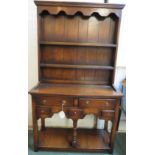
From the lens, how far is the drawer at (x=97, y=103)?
5.24 ft

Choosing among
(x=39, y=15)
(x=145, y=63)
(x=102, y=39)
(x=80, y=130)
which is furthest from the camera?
(x=80, y=130)

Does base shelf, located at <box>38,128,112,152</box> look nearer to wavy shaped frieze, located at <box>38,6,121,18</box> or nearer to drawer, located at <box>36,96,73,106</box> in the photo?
drawer, located at <box>36,96,73,106</box>

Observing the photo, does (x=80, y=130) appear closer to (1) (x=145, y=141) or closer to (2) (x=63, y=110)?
(2) (x=63, y=110)

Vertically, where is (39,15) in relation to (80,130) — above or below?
above

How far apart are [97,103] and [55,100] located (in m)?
0.46

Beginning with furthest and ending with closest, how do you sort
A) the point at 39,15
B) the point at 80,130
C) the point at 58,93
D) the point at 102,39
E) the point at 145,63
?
the point at 80,130 → the point at 102,39 → the point at 39,15 → the point at 58,93 → the point at 145,63

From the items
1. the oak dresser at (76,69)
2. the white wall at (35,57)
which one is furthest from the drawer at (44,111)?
the white wall at (35,57)

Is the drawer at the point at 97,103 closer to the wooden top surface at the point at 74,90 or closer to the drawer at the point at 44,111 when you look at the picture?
the wooden top surface at the point at 74,90

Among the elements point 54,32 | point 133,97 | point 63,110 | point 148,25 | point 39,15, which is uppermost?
point 39,15

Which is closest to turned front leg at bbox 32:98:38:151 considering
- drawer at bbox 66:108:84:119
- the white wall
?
drawer at bbox 66:108:84:119

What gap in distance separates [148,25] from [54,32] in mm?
1297

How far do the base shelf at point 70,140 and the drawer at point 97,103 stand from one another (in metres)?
0.57
